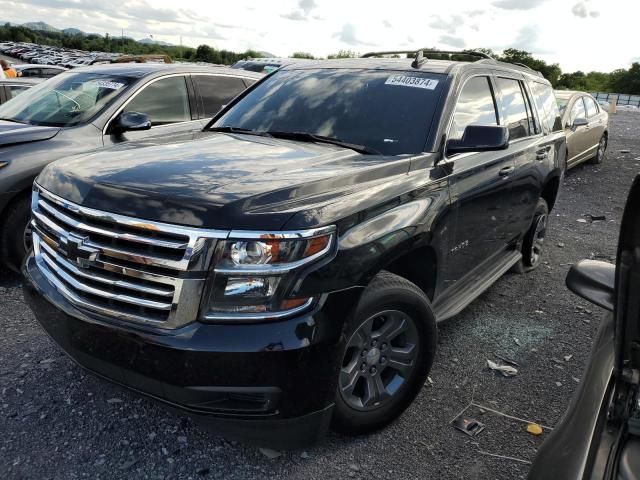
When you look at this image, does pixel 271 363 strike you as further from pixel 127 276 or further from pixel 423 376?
pixel 423 376

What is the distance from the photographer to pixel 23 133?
4.72 meters

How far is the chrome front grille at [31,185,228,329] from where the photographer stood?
2.20 meters

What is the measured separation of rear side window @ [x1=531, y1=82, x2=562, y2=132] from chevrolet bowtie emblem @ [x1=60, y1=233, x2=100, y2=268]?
4.16 m

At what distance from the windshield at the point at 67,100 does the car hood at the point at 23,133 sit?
0.23 meters

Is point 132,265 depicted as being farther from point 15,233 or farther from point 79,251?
point 15,233

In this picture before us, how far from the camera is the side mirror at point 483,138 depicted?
10.5 ft

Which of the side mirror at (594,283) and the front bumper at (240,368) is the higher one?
the side mirror at (594,283)

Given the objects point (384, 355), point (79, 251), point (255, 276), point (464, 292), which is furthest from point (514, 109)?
point (79, 251)

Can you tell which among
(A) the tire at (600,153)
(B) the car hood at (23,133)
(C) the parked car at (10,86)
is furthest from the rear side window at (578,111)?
(C) the parked car at (10,86)

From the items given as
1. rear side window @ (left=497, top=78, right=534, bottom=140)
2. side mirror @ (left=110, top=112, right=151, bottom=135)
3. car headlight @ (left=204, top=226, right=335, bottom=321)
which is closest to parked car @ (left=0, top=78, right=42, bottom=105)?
side mirror @ (left=110, top=112, right=151, bottom=135)

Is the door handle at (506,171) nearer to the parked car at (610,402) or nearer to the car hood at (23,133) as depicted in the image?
the parked car at (610,402)

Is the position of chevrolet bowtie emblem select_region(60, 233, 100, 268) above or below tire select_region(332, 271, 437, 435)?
above

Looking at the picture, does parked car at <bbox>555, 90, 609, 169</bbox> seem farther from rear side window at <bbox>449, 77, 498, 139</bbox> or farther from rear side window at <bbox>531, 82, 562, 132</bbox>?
rear side window at <bbox>449, 77, 498, 139</bbox>

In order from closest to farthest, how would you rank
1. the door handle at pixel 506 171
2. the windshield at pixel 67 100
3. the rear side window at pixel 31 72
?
the door handle at pixel 506 171, the windshield at pixel 67 100, the rear side window at pixel 31 72
